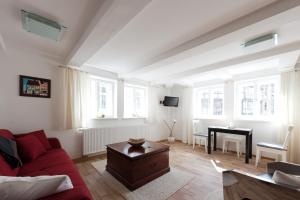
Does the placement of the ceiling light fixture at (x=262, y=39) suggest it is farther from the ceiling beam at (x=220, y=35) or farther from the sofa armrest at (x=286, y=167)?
the sofa armrest at (x=286, y=167)

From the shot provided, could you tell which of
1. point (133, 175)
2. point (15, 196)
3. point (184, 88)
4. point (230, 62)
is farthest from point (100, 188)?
point (184, 88)

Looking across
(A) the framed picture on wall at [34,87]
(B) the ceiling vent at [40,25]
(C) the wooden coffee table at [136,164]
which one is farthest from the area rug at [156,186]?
(B) the ceiling vent at [40,25]

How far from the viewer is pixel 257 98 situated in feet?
13.2

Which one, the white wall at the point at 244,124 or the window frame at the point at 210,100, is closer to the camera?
the white wall at the point at 244,124

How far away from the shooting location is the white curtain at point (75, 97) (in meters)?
3.15

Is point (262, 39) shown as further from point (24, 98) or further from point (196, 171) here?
point (24, 98)

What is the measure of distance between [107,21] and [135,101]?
355 cm

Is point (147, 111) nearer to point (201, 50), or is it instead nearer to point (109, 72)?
point (109, 72)

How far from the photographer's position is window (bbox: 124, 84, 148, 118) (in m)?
4.72

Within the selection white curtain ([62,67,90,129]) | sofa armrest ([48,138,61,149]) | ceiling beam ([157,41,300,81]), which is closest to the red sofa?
Answer: sofa armrest ([48,138,61,149])

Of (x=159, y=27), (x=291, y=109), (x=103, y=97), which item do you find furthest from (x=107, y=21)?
(x=291, y=109)

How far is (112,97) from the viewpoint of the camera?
4285 millimetres

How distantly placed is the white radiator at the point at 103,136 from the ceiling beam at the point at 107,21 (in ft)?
6.78

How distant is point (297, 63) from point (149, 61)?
132 inches
